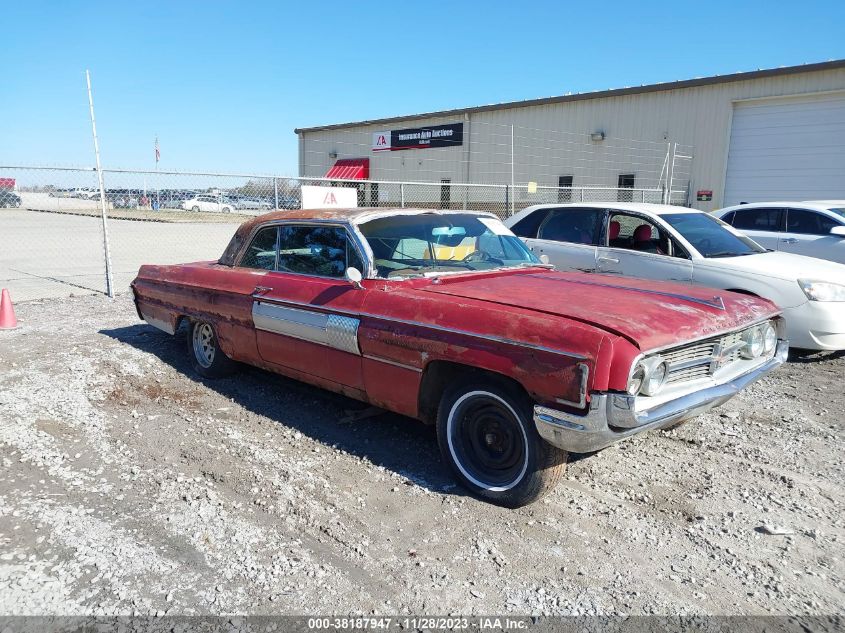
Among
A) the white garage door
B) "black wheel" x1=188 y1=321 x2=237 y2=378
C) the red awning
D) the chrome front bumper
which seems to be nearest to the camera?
the chrome front bumper

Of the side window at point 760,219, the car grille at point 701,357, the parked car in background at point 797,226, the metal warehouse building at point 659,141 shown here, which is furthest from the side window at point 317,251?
the metal warehouse building at point 659,141

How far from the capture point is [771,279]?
6027 millimetres

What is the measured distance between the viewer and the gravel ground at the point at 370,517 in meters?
2.62

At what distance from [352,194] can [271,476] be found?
27.2ft

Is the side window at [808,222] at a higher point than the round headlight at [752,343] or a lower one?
higher

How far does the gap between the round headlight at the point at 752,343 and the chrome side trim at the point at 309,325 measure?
2.35 meters

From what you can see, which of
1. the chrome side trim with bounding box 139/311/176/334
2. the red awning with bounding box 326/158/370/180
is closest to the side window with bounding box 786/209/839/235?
the chrome side trim with bounding box 139/311/176/334

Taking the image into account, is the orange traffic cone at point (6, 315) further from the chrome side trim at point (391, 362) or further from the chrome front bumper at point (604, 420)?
the chrome front bumper at point (604, 420)

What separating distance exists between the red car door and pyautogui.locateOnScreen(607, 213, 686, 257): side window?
157 inches

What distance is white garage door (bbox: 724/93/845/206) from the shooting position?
16.9 meters

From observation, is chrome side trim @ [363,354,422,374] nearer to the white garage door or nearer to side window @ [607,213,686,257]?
side window @ [607,213,686,257]

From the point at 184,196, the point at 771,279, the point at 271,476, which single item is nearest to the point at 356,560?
the point at 271,476

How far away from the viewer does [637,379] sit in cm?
298

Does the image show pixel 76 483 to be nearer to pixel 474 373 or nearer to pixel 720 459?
pixel 474 373
